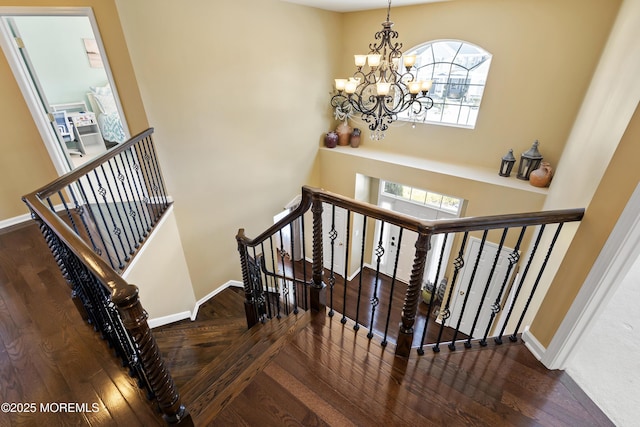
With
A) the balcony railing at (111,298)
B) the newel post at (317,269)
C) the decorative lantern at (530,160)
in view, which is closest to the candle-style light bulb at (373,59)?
the newel post at (317,269)

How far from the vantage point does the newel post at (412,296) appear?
5.03ft

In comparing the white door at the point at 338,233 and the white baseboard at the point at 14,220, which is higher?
the white baseboard at the point at 14,220

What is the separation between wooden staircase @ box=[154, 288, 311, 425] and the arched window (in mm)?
3843

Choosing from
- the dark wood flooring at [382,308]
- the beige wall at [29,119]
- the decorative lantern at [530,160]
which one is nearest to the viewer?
the beige wall at [29,119]

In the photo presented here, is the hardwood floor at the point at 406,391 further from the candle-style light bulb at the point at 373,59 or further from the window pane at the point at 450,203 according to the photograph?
the window pane at the point at 450,203

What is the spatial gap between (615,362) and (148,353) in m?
2.75

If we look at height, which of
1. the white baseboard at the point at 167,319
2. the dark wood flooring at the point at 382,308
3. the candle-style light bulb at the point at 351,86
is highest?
the candle-style light bulb at the point at 351,86

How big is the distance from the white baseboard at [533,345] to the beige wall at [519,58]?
327cm

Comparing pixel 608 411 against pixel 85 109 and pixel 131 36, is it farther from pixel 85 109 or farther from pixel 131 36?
pixel 85 109

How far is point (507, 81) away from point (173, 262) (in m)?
5.28

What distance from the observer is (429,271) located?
6.22 metres

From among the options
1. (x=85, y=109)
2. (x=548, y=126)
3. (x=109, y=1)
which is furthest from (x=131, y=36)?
(x=548, y=126)

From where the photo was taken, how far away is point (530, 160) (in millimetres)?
4102

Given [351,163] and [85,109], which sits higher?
[85,109]
